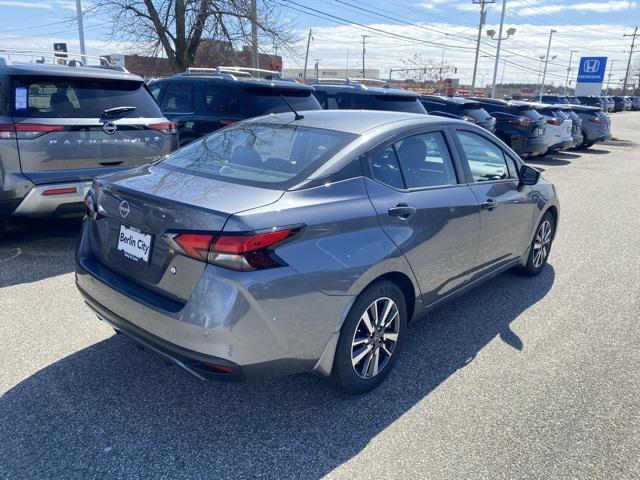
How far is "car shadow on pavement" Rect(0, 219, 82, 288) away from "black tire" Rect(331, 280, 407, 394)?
10.4 ft

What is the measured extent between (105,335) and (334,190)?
6.64 feet

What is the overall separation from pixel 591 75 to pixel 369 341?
54.4 m

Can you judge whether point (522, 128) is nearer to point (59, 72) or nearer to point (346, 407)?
point (59, 72)

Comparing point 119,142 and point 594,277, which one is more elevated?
point 119,142

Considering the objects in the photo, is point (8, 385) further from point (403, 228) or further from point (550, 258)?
point (550, 258)

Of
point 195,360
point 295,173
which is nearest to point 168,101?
point 295,173

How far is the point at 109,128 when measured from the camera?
16.3 feet

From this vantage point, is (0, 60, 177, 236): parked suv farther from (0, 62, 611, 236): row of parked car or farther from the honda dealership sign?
the honda dealership sign

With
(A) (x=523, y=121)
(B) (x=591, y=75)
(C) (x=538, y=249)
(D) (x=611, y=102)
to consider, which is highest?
(B) (x=591, y=75)

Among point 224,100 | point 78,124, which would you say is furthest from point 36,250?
point 224,100

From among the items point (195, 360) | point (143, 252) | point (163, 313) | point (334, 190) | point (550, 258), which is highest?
point (334, 190)

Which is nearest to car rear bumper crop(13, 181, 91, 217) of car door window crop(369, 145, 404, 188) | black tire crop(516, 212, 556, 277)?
car door window crop(369, 145, 404, 188)

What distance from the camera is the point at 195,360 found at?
2.37 meters

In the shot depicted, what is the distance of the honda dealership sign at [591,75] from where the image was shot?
47.0 meters
